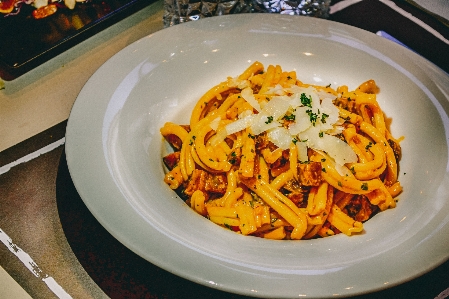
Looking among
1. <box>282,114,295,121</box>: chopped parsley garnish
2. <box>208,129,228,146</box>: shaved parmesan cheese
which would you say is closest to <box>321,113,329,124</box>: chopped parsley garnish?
<box>282,114,295,121</box>: chopped parsley garnish

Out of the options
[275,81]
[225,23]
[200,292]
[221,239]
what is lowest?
[200,292]

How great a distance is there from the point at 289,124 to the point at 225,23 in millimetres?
1009

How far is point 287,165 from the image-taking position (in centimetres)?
203

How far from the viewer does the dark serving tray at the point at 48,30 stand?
275 cm

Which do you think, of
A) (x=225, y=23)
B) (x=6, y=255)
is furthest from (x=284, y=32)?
(x=6, y=255)

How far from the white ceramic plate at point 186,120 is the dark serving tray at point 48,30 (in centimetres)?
78

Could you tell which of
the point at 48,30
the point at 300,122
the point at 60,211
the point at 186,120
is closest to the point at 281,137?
the point at 300,122

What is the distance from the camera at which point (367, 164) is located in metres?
1.96

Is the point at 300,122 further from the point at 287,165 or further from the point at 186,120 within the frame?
the point at 186,120

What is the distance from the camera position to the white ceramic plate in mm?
1471

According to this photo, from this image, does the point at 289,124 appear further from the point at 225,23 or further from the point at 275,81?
the point at 225,23

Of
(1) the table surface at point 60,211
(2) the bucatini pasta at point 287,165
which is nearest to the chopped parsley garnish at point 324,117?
(2) the bucatini pasta at point 287,165

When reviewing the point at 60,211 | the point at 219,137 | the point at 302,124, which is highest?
the point at 302,124

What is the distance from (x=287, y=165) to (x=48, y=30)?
2050 millimetres
